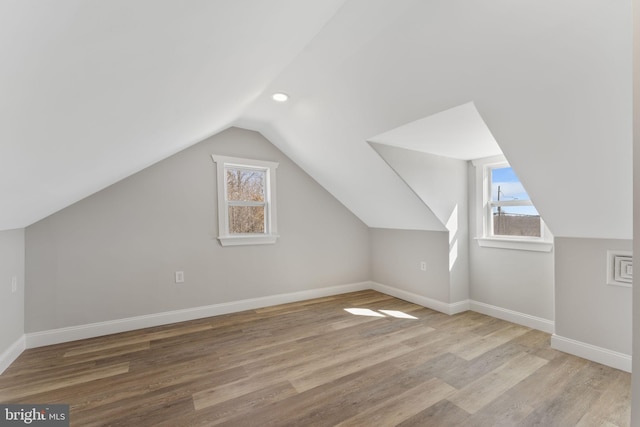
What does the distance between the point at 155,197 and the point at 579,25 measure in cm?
363

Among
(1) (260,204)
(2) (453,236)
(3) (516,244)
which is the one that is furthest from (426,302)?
(1) (260,204)

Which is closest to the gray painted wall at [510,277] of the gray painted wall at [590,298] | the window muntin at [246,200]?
the gray painted wall at [590,298]

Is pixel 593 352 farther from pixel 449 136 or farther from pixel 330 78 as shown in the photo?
pixel 330 78

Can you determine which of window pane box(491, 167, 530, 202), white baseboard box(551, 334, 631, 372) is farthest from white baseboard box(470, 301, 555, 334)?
window pane box(491, 167, 530, 202)

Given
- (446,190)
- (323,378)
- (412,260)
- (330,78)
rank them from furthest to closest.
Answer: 1. (412,260)
2. (446,190)
3. (330,78)
4. (323,378)

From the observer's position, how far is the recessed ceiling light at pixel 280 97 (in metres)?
2.59

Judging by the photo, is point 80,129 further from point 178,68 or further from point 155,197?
point 155,197

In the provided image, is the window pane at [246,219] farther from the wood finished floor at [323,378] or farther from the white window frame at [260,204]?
the wood finished floor at [323,378]

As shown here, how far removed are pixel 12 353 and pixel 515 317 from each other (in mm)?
4768

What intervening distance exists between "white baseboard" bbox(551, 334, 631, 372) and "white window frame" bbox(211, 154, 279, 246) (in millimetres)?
3134

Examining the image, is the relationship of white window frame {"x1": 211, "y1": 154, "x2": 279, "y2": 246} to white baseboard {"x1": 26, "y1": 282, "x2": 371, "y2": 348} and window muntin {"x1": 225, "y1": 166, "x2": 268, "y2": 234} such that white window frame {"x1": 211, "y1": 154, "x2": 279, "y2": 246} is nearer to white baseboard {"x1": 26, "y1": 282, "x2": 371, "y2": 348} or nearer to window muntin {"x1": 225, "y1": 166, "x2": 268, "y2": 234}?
window muntin {"x1": 225, "y1": 166, "x2": 268, "y2": 234}

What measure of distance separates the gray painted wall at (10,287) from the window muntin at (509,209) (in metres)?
4.67

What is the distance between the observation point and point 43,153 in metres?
1.18

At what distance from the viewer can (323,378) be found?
210 cm
